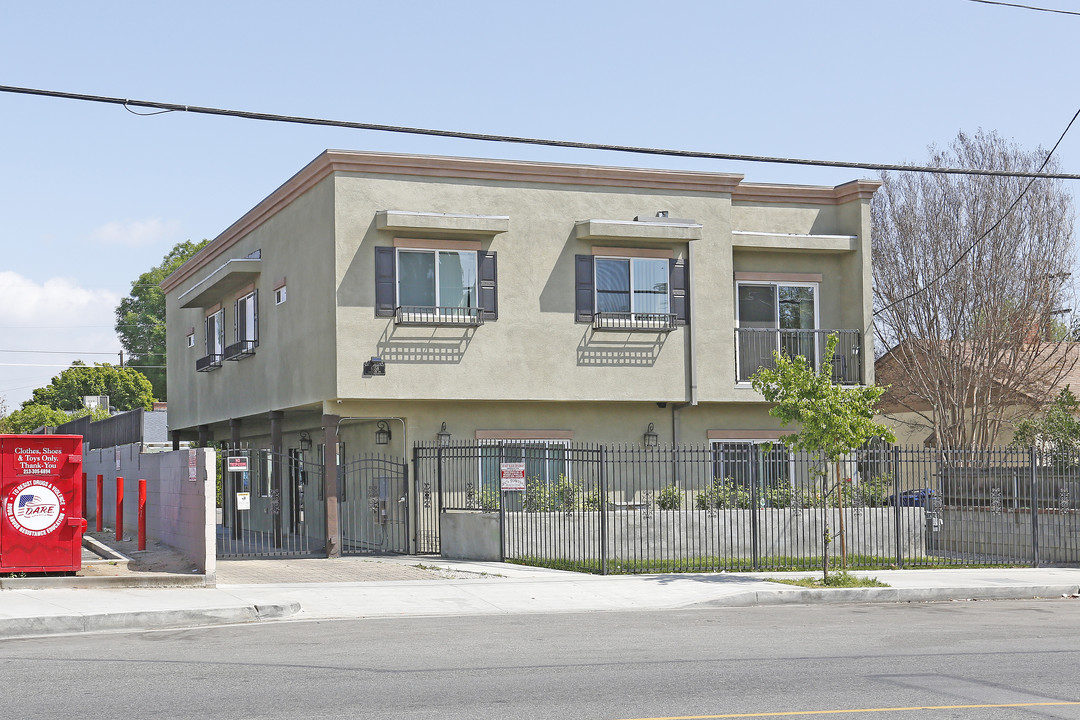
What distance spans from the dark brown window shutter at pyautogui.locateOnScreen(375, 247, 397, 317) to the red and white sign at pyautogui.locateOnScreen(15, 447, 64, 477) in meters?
7.07

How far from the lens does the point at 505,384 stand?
75.0ft

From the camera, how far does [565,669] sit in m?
10.2

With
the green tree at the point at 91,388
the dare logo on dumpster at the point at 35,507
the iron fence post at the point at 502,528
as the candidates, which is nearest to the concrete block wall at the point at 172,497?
the dare logo on dumpster at the point at 35,507

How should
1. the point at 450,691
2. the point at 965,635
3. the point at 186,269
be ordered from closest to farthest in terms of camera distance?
1. the point at 450,691
2. the point at 965,635
3. the point at 186,269

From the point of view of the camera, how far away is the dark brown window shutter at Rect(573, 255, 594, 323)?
77.2 ft

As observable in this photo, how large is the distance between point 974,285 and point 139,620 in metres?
27.2

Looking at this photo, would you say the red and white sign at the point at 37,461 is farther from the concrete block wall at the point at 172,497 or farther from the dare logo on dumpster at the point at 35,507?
the concrete block wall at the point at 172,497

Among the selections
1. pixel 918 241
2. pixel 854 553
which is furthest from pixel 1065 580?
pixel 918 241

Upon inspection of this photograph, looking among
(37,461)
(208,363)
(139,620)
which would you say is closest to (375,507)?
(208,363)

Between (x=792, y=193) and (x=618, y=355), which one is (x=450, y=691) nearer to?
(x=618, y=355)

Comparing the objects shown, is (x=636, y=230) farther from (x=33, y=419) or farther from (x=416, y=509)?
(x=33, y=419)

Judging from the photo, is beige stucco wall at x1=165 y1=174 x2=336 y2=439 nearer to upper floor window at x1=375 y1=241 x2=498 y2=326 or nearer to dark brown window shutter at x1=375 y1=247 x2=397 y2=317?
dark brown window shutter at x1=375 y1=247 x2=397 y2=317

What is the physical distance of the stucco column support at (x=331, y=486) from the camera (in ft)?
72.4

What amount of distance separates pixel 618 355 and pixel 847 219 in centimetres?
638
